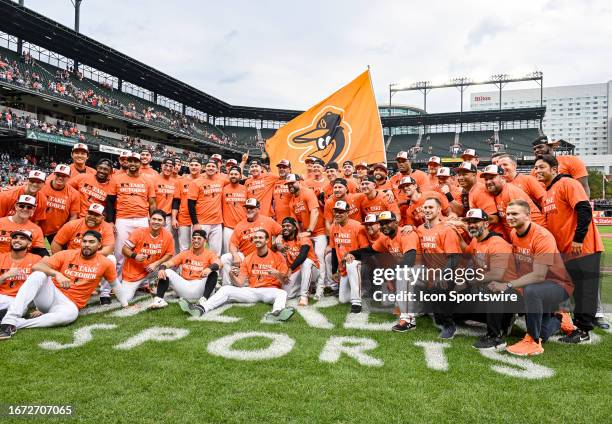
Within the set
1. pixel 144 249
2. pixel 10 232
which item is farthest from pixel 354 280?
pixel 10 232

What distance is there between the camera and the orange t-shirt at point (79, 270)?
5.80m

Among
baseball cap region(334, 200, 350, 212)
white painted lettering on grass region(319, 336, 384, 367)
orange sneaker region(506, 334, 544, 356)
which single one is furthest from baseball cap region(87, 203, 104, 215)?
orange sneaker region(506, 334, 544, 356)

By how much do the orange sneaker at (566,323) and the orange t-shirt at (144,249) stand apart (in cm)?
574

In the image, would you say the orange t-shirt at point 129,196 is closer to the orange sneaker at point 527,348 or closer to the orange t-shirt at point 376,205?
the orange t-shirt at point 376,205

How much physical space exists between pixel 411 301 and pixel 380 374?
6.16ft

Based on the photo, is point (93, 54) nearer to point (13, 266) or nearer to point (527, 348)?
point (13, 266)

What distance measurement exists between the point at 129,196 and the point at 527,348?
655cm

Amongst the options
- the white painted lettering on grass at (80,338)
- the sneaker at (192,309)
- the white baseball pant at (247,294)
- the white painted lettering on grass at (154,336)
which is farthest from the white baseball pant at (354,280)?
the white painted lettering on grass at (80,338)

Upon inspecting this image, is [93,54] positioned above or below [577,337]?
above

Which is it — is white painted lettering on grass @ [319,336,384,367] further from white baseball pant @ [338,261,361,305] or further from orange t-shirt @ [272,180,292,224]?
orange t-shirt @ [272,180,292,224]

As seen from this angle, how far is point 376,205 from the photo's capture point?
7613 millimetres

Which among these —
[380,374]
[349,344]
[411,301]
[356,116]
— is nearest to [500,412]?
[380,374]

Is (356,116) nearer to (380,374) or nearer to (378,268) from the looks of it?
(378,268)

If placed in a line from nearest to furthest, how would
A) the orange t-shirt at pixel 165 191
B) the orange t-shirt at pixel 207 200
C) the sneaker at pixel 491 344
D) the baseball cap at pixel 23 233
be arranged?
the sneaker at pixel 491 344 → the baseball cap at pixel 23 233 → the orange t-shirt at pixel 207 200 → the orange t-shirt at pixel 165 191
